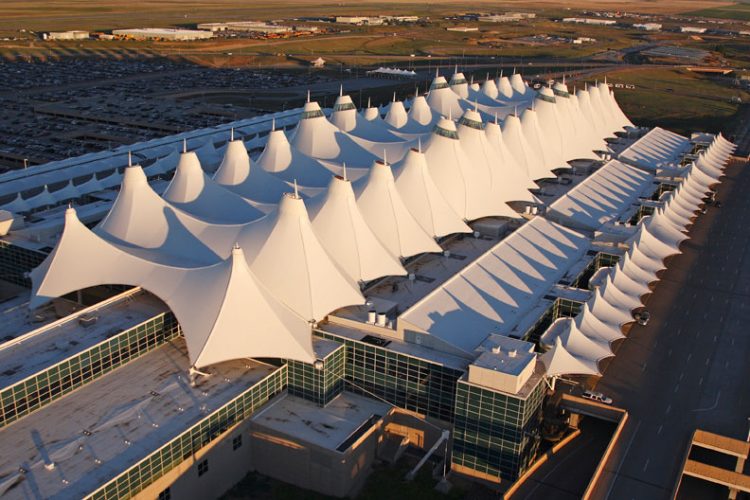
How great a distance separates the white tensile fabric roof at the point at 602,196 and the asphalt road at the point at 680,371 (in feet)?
21.0

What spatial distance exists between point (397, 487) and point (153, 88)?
11672 cm

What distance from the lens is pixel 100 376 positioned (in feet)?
116

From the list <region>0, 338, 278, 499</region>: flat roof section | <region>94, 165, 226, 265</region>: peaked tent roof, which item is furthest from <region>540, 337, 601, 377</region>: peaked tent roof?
<region>94, 165, 226, 265</region>: peaked tent roof

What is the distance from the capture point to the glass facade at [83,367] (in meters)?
31.8

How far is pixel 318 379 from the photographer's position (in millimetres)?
36250

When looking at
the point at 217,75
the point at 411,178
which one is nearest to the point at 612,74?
the point at 217,75

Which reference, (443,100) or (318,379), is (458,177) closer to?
(318,379)

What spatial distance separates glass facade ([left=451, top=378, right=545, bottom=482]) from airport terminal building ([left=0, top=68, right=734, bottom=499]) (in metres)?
0.10

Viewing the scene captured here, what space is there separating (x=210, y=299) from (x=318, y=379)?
255 inches

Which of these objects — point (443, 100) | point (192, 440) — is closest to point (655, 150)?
point (443, 100)

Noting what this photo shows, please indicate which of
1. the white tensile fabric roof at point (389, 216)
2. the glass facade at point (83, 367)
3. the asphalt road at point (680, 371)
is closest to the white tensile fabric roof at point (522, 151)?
the asphalt road at point (680, 371)

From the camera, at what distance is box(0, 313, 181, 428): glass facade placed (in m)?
31.8

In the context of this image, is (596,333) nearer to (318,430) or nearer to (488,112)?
(318,430)

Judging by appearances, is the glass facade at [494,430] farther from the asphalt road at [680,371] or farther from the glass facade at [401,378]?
the asphalt road at [680,371]
